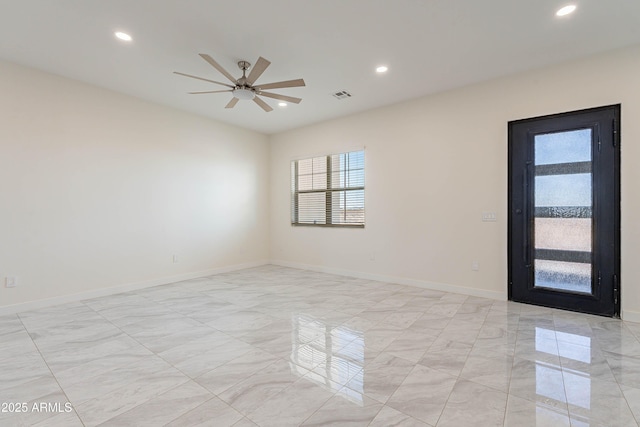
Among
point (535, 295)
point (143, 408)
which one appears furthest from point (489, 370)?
point (143, 408)

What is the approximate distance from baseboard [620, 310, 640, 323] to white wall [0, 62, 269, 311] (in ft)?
19.1

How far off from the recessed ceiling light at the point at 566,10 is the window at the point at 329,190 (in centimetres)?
312

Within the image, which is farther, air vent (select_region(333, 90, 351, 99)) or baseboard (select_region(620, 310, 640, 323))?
air vent (select_region(333, 90, 351, 99))

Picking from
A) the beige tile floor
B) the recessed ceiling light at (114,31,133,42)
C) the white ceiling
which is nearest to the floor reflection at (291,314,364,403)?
the beige tile floor

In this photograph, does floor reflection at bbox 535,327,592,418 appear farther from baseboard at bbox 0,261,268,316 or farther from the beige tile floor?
baseboard at bbox 0,261,268,316

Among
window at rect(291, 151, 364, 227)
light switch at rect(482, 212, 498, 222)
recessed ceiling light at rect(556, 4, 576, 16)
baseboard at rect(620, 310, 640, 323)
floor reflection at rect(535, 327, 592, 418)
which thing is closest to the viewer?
floor reflection at rect(535, 327, 592, 418)

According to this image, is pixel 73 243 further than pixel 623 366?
Yes

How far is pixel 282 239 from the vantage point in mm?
6504

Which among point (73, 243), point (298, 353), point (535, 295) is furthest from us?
point (73, 243)

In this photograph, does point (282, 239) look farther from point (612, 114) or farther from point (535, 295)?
point (612, 114)

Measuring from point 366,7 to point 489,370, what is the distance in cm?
312

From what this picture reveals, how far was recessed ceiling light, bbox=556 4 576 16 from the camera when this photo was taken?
2486 millimetres

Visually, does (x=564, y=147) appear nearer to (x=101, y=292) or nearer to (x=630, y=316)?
(x=630, y=316)

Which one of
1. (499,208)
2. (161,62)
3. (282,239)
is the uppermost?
(161,62)
